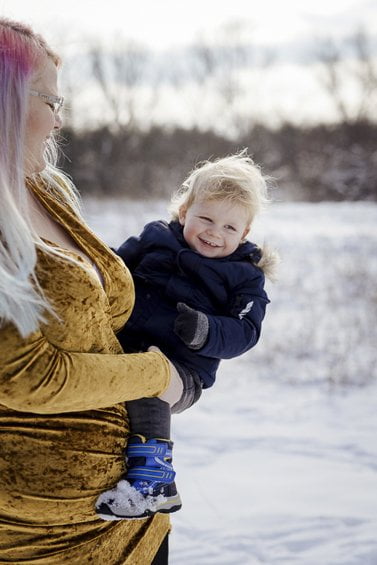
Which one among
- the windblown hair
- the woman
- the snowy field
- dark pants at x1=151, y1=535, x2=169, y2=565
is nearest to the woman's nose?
the woman

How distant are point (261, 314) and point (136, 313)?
0.39m

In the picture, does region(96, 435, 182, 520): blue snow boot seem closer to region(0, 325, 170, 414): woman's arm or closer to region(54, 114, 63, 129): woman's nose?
region(0, 325, 170, 414): woman's arm

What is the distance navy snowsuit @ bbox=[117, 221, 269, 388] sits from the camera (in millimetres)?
2029

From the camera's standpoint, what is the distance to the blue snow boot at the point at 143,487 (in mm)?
1582

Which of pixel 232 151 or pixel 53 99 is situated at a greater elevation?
pixel 232 151

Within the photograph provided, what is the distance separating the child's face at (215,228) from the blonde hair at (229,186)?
28 mm

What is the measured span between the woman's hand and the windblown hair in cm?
48

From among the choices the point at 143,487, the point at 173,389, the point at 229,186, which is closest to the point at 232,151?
the point at 229,186

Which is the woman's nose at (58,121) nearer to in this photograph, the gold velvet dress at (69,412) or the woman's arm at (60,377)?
the gold velvet dress at (69,412)

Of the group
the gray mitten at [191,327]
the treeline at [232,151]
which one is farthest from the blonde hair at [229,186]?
the treeline at [232,151]

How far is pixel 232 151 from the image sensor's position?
26.2 metres

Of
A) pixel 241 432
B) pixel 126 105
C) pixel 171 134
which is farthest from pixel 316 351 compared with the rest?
pixel 126 105

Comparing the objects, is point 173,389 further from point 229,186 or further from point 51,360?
point 229,186

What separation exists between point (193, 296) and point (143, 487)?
684 mm
